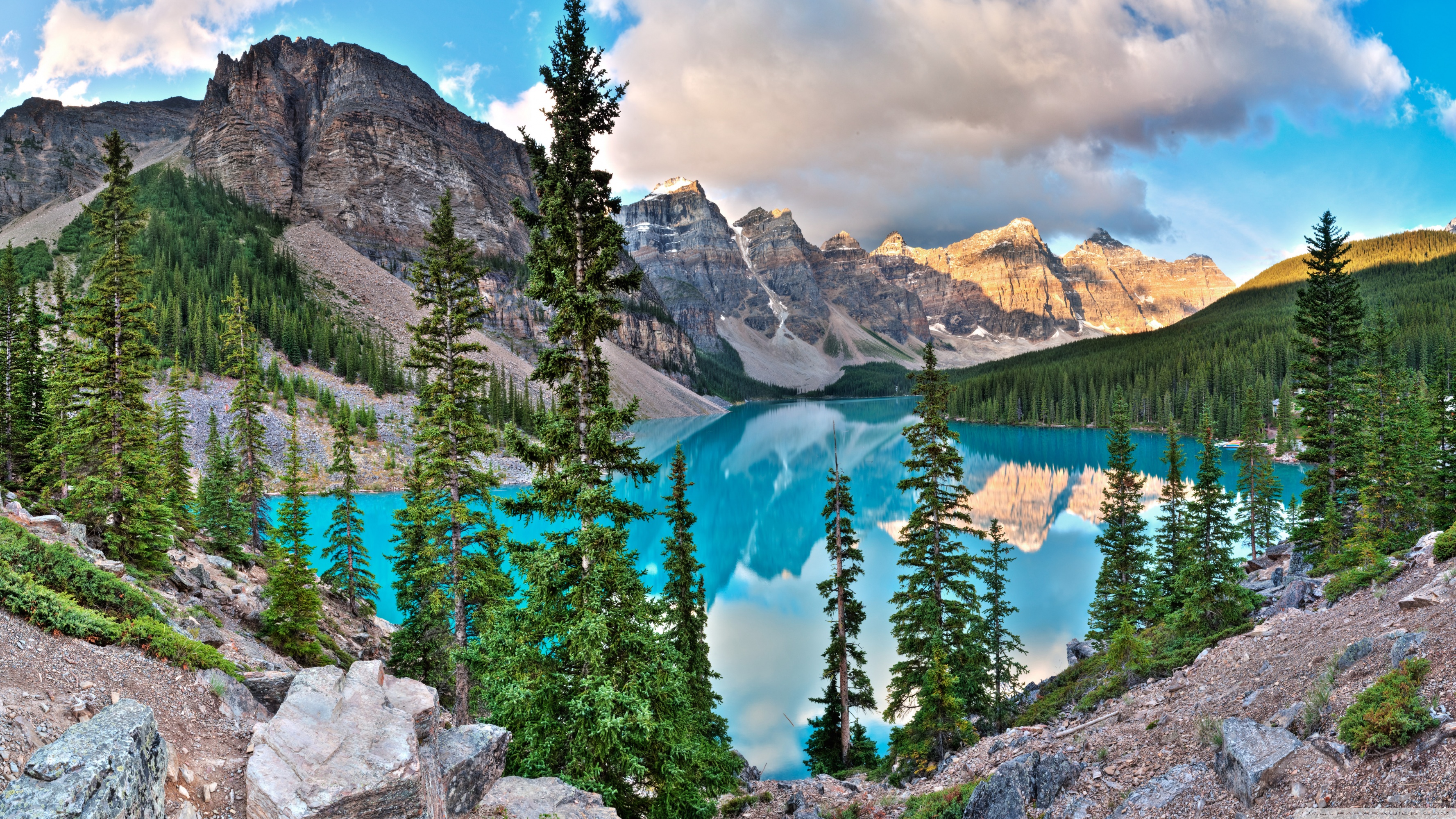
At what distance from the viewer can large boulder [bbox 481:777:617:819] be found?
8.27 metres

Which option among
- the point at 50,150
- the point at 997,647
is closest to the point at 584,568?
the point at 997,647

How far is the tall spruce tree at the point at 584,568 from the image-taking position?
9867mm

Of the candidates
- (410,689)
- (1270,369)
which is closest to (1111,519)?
(410,689)

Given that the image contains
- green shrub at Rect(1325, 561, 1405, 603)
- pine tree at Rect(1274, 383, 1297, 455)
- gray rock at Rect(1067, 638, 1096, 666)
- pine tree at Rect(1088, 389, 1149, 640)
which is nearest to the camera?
green shrub at Rect(1325, 561, 1405, 603)

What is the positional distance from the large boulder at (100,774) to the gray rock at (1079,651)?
1010 inches

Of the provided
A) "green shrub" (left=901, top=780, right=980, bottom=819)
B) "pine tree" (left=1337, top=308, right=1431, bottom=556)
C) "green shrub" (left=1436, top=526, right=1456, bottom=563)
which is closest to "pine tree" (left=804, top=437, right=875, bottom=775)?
"green shrub" (left=901, top=780, right=980, bottom=819)

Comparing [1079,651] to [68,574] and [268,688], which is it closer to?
[268,688]

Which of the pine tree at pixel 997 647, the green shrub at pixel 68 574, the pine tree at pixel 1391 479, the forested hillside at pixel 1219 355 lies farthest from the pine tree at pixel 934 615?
the forested hillside at pixel 1219 355

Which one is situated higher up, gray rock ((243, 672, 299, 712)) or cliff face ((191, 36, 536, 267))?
cliff face ((191, 36, 536, 267))

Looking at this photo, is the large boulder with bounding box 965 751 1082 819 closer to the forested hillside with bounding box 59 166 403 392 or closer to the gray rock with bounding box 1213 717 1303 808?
the gray rock with bounding box 1213 717 1303 808

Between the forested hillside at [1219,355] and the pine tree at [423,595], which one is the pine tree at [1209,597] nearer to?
the pine tree at [423,595]

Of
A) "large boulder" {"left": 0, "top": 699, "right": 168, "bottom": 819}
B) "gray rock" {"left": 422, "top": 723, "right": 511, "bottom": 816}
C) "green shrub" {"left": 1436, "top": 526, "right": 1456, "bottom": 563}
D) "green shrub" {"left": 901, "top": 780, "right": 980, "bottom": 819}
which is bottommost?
"green shrub" {"left": 901, "top": 780, "right": 980, "bottom": 819}

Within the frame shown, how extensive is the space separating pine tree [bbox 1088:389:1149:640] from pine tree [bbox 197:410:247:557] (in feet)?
122

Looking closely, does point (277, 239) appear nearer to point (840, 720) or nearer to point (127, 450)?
point (127, 450)
